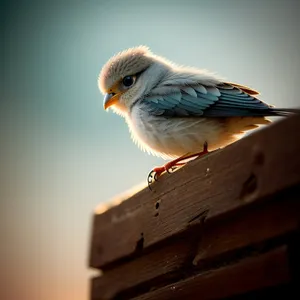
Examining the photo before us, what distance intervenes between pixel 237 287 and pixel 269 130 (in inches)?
23.0

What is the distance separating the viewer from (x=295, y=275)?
6.91 ft

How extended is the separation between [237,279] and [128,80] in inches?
86.5

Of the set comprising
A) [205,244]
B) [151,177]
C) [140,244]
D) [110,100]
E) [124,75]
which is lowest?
[205,244]

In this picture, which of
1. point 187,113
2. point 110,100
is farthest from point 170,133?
point 110,100

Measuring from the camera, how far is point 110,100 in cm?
433

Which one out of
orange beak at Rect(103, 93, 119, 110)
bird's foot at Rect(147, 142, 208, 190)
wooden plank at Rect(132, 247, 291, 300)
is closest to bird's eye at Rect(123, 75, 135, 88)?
orange beak at Rect(103, 93, 119, 110)

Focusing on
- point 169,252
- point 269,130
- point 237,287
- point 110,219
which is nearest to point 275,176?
point 269,130

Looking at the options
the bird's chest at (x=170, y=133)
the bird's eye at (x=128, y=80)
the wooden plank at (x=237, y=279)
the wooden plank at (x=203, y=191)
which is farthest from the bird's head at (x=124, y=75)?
the wooden plank at (x=237, y=279)

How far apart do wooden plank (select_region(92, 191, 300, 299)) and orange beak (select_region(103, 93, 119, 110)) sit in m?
1.35

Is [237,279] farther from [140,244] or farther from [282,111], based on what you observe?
[282,111]

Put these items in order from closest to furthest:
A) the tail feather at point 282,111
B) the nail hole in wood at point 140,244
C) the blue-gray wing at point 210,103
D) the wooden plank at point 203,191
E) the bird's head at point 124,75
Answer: the wooden plank at point 203,191 → the nail hole in wood at point 140,244 → the tail feather at point 282,111 → the blue-gray wing at point 210,103 → the bird's head at point 124,75

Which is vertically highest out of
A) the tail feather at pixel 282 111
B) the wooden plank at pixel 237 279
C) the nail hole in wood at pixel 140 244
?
the tail feather at pixel 282 111

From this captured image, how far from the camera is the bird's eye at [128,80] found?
4285 mm

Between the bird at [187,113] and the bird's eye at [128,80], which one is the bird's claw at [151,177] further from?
the bird's eye at [128,80]
